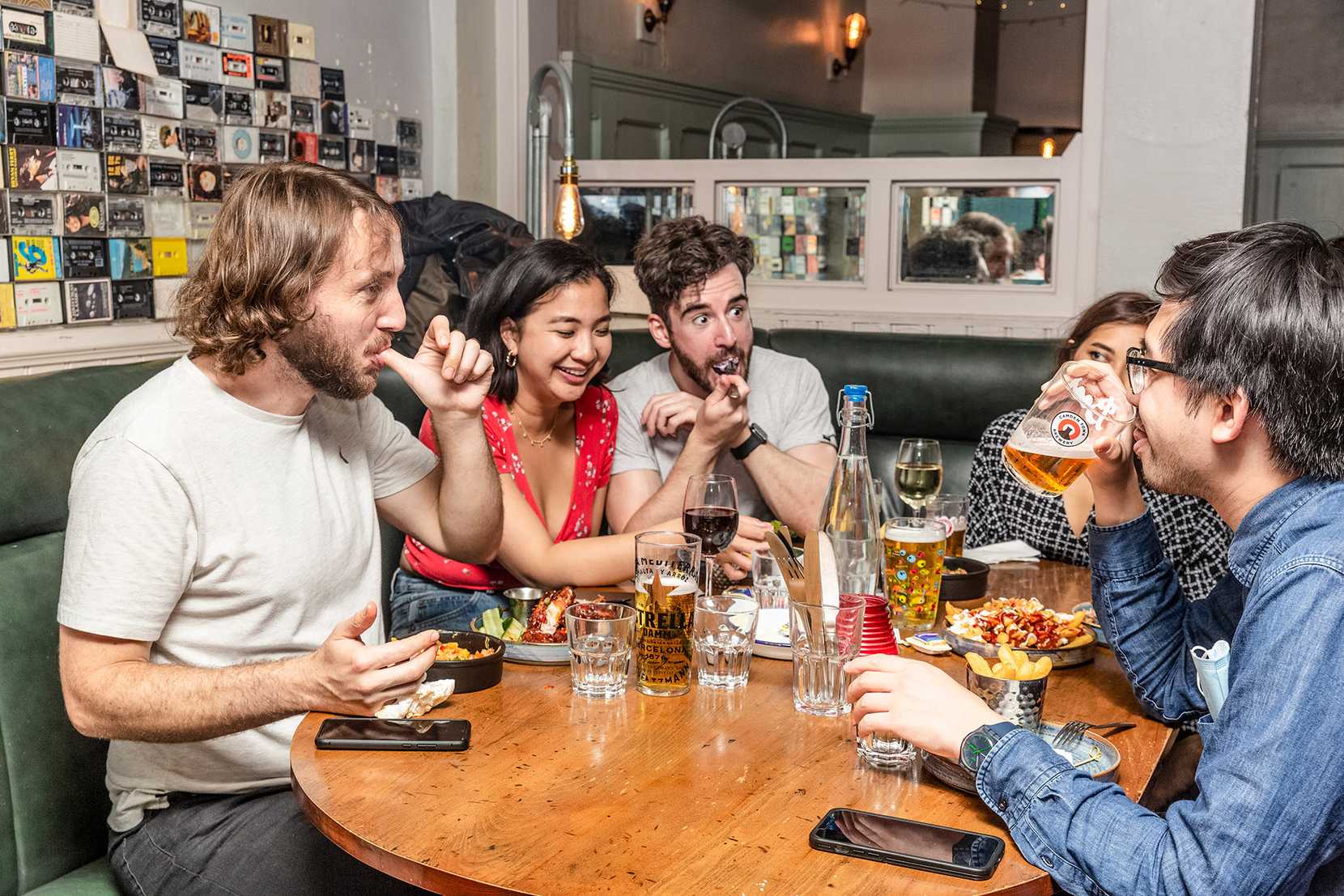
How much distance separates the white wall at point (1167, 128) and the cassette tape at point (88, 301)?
9.66 feet

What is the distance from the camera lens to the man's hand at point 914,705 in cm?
120

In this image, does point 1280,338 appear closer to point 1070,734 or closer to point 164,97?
point 1070,734

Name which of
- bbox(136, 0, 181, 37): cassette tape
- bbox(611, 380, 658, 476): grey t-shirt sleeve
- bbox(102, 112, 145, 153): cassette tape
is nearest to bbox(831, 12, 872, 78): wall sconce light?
bbox(136, 0, 181, 37): cassette tape

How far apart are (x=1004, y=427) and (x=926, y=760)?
5.05ft

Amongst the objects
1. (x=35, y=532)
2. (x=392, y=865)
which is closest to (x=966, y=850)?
(x=392, y=865)

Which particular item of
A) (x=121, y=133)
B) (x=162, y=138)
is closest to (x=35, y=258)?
(x=121, y=133)

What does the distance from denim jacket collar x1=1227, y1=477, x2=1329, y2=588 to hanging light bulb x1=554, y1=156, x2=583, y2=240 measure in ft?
8.06

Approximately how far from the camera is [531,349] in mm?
2336

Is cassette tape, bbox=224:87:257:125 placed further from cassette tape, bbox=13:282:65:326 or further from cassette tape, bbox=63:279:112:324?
cassette tape, bbox=13:282:65:326

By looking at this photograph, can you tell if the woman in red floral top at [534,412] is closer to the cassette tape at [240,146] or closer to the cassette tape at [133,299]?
the cassette tape at [133,299]

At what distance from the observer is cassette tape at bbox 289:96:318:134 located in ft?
12.7

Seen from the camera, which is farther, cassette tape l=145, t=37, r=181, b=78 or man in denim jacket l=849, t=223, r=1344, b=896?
cassette tape l=145, t=37, r=181, b=78

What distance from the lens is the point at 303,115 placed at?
3.91m

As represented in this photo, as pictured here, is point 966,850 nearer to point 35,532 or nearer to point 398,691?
point 398,691
